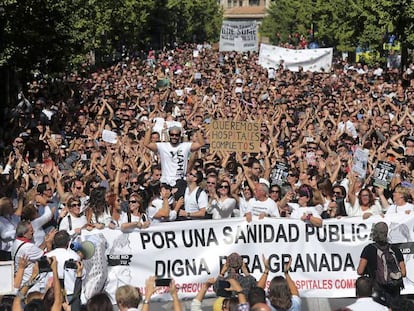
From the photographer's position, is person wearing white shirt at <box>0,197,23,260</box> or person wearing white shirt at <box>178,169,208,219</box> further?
person wearing white shirt at <box>178,169,208,219</box>

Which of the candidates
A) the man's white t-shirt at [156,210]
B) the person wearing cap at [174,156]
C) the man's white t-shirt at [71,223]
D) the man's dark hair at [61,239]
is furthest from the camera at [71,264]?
the person wearing cap at [174,156]

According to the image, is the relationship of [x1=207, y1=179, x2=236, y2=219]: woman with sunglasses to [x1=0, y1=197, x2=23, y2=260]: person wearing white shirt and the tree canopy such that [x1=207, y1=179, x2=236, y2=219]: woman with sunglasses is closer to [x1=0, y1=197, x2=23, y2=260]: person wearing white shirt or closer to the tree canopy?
[x1=0, y1=197, x2=23, y2=260]: person wearing white shirt

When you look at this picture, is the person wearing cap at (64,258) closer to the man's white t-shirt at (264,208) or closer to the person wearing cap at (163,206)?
the person wearing cap at (163,206)

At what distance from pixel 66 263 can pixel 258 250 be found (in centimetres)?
239

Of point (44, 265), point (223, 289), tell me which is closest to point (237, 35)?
point (44, 265)

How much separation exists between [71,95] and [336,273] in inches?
776

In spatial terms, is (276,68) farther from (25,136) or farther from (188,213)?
(188,213)

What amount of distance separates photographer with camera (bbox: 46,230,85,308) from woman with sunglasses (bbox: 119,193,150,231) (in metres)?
1.42

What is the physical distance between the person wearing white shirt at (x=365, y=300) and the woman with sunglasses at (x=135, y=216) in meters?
3.23

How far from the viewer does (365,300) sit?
7109mm

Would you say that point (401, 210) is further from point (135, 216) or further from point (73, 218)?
point (73, 218)

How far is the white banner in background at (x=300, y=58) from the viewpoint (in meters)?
38.9

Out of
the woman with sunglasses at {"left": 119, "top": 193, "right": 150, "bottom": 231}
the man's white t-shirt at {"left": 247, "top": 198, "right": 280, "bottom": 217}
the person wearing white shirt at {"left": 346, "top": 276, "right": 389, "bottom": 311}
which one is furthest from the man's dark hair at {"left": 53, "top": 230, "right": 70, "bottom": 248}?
the man's white t-shirt at {"left": 247, "top": 198, "right": 280, "bottom": 217}

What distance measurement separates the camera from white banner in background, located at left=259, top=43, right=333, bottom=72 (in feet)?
128
